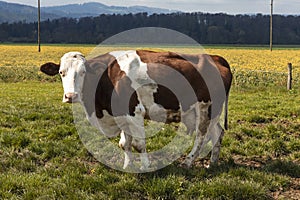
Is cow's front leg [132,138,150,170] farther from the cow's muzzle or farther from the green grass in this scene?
the cow's muzzle

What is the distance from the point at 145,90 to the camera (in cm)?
618

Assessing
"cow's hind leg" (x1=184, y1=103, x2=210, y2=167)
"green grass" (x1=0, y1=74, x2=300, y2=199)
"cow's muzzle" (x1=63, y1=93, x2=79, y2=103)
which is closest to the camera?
"green grass" (x1=0, y1=74, x2=300, y2=199)

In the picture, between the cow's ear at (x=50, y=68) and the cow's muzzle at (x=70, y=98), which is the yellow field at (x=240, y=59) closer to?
the cow's ear at (x=50, y=68)

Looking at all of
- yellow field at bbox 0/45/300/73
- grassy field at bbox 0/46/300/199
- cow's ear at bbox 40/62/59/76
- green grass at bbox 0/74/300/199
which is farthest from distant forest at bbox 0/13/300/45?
cow's ear at bbox 40/62/59/76

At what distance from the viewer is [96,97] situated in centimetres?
637

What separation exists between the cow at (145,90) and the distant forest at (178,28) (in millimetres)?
90131

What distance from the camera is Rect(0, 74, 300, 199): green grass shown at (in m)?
5.27

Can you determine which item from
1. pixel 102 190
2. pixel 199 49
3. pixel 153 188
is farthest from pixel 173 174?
pixel 199 49

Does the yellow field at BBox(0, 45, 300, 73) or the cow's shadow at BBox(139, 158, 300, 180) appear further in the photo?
the yellow field at BBox(0, 45, 300, 73)

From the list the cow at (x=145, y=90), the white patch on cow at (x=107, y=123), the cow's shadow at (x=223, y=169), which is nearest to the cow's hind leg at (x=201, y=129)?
the cow at (x=145, y=90)

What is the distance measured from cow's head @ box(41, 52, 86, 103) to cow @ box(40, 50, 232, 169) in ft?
0.05

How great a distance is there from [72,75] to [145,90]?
3.75 feet

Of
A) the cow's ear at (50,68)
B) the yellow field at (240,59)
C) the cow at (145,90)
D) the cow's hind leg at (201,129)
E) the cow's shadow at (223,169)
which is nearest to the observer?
the cow's shadow at (223,169)

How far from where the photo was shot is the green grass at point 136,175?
527 centimetres
